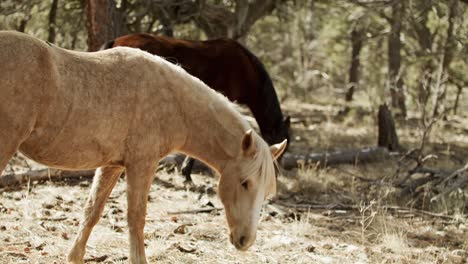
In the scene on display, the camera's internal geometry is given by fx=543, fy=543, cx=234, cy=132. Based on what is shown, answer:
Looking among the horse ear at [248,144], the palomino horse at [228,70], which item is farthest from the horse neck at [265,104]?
the horse ear at [248,144]

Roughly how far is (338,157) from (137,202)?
598 cm

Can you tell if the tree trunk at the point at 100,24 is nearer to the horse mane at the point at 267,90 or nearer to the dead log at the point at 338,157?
the horse mane at the point at 267,90

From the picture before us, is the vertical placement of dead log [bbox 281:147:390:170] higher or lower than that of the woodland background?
lower

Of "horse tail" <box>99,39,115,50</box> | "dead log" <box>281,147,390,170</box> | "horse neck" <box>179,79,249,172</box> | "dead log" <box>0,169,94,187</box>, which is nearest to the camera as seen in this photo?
"horse neck" <box>179,79,249,172</box>

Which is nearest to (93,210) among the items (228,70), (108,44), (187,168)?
(108,44)

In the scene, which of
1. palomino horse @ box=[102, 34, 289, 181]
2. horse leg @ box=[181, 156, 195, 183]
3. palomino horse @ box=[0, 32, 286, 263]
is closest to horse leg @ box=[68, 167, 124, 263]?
palomino horse @ box=[0, 32, 286, 263]

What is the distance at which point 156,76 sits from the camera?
3.91 m

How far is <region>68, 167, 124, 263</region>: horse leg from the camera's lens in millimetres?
4039

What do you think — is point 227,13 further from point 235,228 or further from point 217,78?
point 235,228

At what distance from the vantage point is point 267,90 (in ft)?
25.7

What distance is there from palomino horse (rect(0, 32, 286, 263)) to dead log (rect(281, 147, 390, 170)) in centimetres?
447

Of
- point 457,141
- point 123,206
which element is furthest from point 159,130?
point 457,141

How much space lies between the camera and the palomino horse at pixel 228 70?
7250 mm

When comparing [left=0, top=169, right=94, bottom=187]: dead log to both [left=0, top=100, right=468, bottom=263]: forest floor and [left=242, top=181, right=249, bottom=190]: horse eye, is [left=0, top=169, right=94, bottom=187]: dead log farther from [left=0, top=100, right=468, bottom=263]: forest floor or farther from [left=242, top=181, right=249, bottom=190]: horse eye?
[left=242, top=181, right=249, bottom=190]: horse eye
